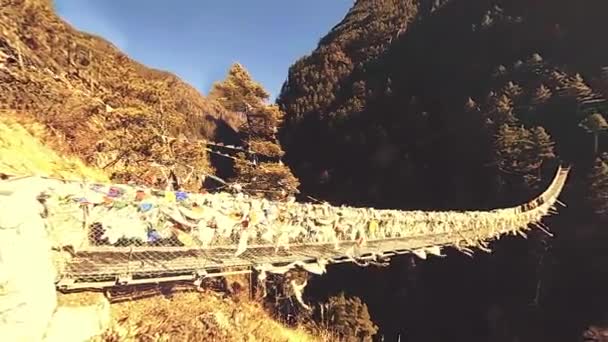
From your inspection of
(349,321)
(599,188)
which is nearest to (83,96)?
(349,321)

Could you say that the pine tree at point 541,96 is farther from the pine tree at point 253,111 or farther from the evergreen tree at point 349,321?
the evergreen tree at point 349,321

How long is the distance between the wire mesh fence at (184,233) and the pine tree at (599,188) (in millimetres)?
15255

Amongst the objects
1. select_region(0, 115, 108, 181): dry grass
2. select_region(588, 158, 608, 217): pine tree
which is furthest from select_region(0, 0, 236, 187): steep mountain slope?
select_region(588, 158, 608, 217): pine tree

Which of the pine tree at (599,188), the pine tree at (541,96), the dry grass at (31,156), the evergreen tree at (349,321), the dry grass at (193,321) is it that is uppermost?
the pine tree at (541,96)

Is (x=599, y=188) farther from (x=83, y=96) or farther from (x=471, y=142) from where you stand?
(x=83, y=96)

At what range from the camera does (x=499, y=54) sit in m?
32.0

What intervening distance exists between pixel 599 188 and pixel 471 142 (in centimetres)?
787

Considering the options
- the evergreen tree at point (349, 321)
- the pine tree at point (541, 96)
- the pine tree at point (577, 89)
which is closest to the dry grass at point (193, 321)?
the evergreen tree at point (349, 321)

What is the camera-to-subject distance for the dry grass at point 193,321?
5.50 meters

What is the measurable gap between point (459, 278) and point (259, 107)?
1241 centimetres

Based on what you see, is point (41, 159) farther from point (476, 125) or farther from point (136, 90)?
point (476, 125)

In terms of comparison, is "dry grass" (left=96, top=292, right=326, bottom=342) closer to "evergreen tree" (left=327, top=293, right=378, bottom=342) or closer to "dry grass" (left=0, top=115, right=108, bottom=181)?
"dry grass" (left=0, top=115, right=108, bottom=181)

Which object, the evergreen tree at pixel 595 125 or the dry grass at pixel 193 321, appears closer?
the dry grass at pixel 193 321

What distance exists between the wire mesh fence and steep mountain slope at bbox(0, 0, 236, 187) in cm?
486
